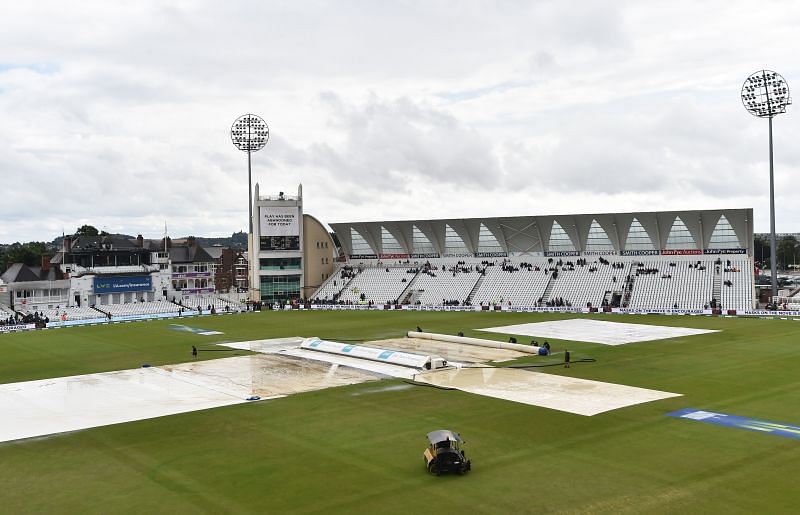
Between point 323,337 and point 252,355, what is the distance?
10169mm

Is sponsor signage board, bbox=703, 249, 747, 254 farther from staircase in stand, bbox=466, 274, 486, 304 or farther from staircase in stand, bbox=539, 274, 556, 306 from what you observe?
staircase in stand, bbox=466, 274, 486, 304

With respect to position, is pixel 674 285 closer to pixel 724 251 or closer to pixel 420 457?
pixel 724 251

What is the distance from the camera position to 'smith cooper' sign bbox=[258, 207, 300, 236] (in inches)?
3671

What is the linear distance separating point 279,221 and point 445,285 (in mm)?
23687

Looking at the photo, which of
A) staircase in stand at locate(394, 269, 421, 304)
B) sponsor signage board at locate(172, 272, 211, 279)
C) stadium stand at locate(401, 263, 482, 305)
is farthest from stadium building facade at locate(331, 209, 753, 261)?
sponsor signage board at locate(172, 272, 211, 279)

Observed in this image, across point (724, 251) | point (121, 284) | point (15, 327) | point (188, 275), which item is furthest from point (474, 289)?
point (188, 275)

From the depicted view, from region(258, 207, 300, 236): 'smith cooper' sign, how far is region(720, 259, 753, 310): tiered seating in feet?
173

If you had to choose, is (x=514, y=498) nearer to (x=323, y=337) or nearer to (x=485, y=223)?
(x=323, y=337)

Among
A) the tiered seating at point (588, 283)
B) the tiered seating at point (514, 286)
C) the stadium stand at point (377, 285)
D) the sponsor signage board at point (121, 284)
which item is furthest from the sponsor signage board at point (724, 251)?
the sponsor signage board at point (121, 284)

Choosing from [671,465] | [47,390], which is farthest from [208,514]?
[47,390]

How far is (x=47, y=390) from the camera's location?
3459 cm

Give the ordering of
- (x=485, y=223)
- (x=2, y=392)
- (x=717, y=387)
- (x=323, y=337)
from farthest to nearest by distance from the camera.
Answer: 1. (x=485, y=223)
2. (x=323, y=337)
3. (x=2, y=392)
4. (x=717, y=387)

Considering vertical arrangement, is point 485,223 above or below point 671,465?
above

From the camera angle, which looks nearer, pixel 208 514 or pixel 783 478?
pixel 208 514
